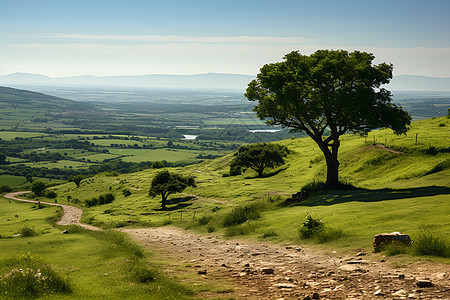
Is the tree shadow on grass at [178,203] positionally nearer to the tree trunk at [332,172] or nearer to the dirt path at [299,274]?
the tree trunk at [332,172]

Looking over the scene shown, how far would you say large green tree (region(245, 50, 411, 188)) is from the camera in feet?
115

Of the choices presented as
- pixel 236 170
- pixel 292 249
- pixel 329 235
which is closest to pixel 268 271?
pixel 292 249

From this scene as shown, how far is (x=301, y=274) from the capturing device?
14570mm

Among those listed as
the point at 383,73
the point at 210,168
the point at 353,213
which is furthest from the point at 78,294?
the point at 210,168

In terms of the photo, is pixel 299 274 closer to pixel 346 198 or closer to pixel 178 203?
pixel 346 198

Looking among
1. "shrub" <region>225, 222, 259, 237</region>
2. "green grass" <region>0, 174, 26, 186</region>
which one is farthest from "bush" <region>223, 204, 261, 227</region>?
"green grass" <region>0, 174, 26, 186</region>

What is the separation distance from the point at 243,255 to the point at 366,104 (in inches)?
878

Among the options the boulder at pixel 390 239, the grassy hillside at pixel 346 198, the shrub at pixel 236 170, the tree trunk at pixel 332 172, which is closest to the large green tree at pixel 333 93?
the tree trunk at pixel 332 172

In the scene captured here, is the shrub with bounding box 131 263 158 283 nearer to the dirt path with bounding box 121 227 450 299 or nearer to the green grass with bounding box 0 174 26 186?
the dirt path with bounding box 121 227 450 299

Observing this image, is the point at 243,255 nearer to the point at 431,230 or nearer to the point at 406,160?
the point at 431,230

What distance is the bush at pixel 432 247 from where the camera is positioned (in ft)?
45.6

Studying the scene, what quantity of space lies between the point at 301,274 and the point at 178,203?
4628cm

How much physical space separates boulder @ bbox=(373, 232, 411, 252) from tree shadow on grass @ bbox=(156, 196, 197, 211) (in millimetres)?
41359

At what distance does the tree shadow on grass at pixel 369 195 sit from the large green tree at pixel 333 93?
4.15 m
